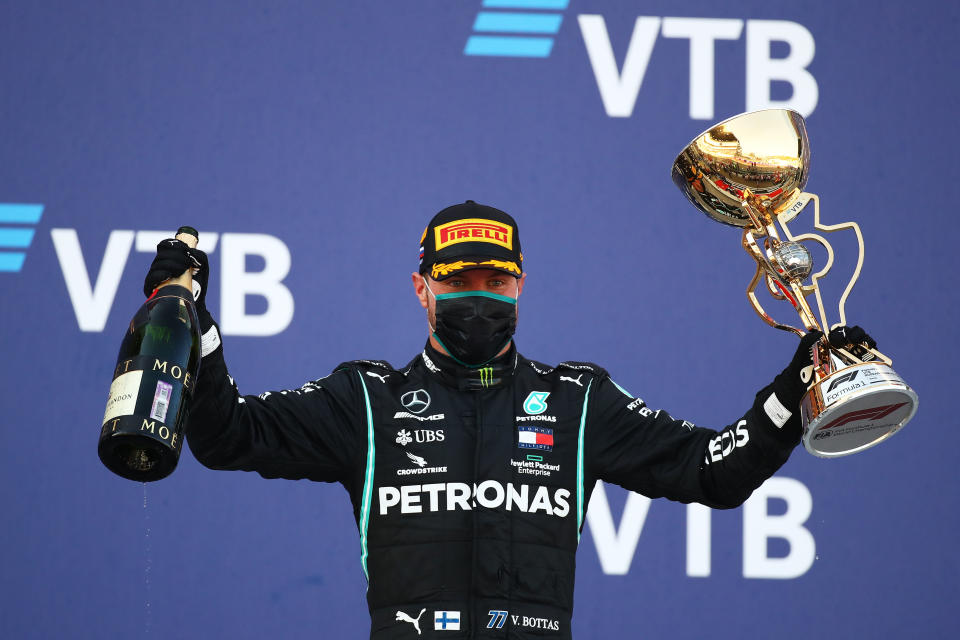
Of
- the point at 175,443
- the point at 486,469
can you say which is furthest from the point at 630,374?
the point at 175,443

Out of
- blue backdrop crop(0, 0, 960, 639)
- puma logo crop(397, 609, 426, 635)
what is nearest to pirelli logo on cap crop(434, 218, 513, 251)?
puma logo crop(397, 609, 426, 635)

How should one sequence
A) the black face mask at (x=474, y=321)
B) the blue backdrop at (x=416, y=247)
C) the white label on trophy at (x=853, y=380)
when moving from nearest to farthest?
the white label on trophy at (x=853, y=380), the black face mask at (x=474, y=321), the blue backdrop at (x=416, y=247)

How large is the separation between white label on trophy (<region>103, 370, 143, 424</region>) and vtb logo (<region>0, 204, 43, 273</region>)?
1282 mm

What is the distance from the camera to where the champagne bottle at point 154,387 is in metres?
1.39

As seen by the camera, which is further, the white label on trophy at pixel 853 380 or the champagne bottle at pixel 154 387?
the white label on trophy at pixel 853 380

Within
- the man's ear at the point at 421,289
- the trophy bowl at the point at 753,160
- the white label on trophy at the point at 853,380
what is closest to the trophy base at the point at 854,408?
the white label on trophy at the point at 853,380

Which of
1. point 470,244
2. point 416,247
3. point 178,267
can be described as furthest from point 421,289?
point 416,247

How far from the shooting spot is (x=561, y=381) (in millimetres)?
1845

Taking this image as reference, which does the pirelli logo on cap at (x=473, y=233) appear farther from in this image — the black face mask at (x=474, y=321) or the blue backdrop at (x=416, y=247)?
the blue backdrop at (x=416, y=247)

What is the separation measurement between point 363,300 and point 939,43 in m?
1.52

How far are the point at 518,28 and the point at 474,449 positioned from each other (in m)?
1.28

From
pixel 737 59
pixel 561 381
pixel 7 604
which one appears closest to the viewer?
pixel 561 381

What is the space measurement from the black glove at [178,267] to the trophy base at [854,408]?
85cm

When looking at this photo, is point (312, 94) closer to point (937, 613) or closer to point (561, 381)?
point (561, 381)
